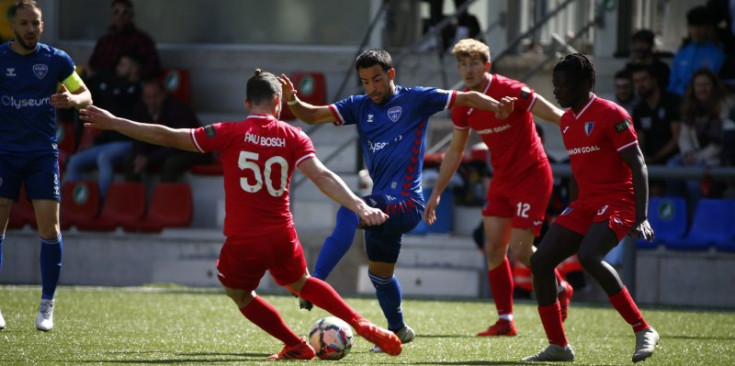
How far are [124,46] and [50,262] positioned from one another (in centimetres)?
763

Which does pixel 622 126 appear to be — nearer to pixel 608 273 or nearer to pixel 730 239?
pixel 608 273

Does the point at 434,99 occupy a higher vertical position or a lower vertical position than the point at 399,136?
higher

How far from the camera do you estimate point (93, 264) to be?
15.2 meters

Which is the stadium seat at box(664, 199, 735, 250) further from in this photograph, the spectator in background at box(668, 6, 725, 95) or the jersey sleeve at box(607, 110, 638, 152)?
the jersey sleeve at box(607, 110, 638, 152)

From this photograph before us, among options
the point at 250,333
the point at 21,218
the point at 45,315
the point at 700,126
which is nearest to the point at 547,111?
the point at 250,333

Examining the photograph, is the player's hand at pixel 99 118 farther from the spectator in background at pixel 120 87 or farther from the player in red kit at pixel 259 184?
the spectator in background at pixel 120 87

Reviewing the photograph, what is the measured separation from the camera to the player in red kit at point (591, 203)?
7.54 metres

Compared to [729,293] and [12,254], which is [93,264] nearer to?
[12,254]

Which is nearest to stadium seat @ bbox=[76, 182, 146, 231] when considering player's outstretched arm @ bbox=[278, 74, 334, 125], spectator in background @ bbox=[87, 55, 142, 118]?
spectator in background @ bbox=[87, 55, 142, 118]

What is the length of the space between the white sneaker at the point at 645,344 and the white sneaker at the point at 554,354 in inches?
16.2

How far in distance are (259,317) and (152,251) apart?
7890mm

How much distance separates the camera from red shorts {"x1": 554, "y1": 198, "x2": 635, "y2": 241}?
299 inches

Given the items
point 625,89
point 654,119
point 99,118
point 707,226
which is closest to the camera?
point 99,118

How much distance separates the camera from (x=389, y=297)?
8.45 m
